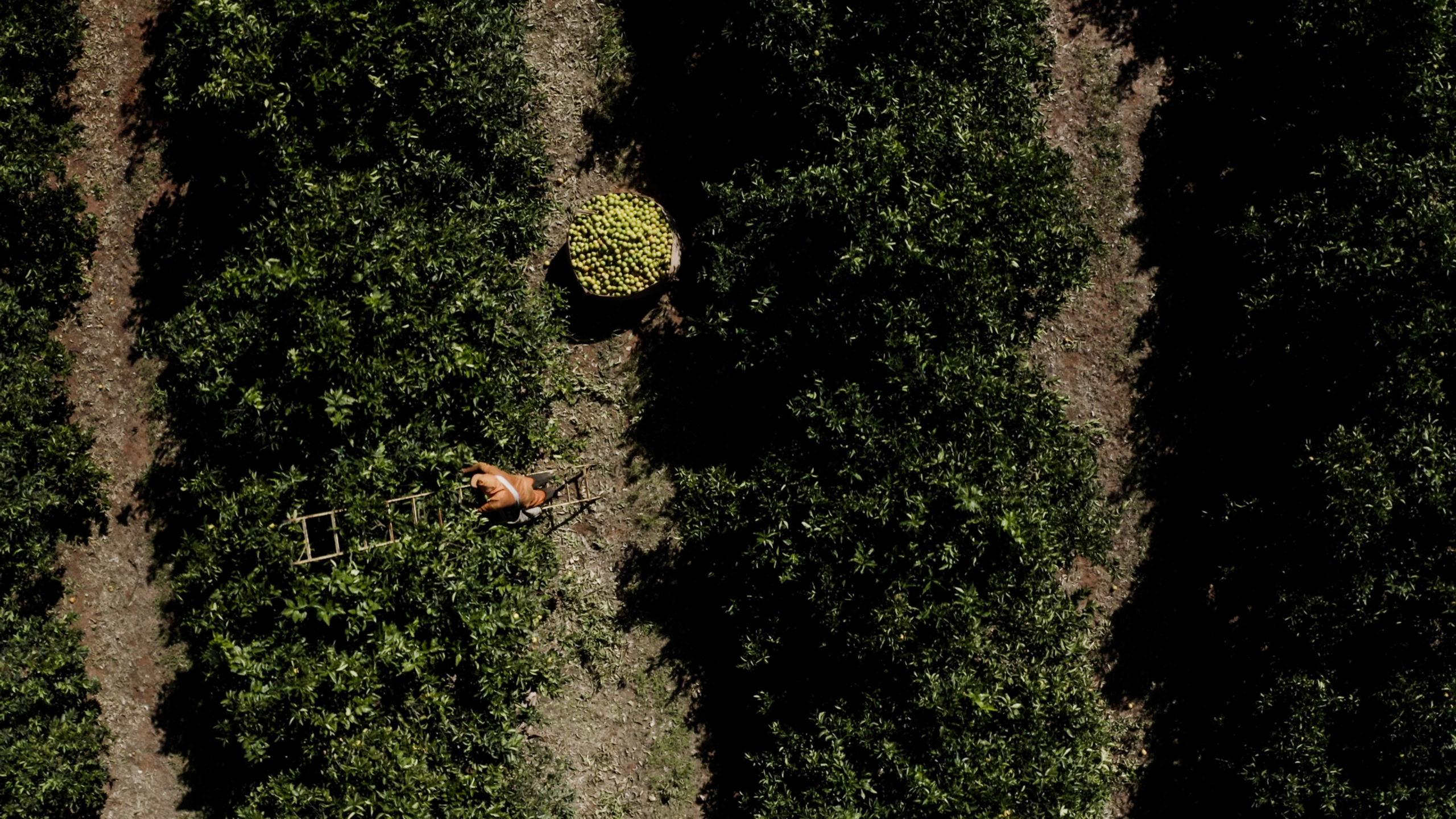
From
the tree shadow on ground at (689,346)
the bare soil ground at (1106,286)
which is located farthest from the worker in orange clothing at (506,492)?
the bare soil ground at (1106,286)

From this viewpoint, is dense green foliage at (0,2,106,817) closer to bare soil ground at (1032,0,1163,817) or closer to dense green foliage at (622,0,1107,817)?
dense green foliage at (622,0,1107,817)

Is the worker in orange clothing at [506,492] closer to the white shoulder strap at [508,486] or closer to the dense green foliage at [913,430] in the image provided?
the white shoulder strap at [508,486]

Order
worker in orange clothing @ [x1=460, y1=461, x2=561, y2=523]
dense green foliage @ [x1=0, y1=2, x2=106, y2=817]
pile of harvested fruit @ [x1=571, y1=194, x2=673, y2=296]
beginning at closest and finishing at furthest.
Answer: worker in orange clothing @ [x1=460, y1=461, x2=561, y2=523]
dense green foliage @ [x1=0, y1=2, x2=106, y2=817]
pile of harvested fruit @ [x1=571, y1=194, x2=673, y2=296]

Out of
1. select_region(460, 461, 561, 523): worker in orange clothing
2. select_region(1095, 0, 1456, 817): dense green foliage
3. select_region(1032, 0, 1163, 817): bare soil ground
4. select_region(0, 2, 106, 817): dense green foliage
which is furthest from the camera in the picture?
select_region(1032, 0, 1163, 817): bare soil ground

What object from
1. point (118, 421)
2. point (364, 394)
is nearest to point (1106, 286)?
point (364, 394)

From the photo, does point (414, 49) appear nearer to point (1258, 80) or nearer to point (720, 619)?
point (720, 619)

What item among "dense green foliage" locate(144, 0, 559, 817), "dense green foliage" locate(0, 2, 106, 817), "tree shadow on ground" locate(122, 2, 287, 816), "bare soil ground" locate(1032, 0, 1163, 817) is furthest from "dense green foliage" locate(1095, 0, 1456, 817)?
"dense green foliage" locate(0, 2, 106, 817)
